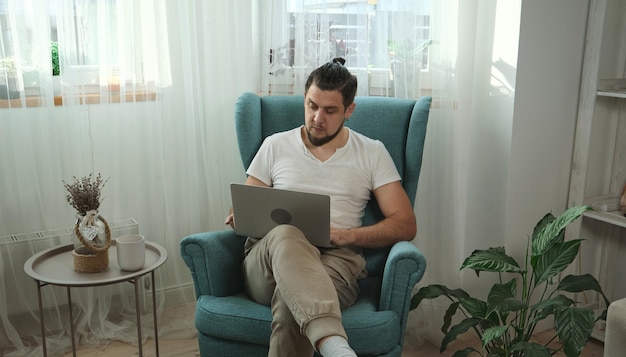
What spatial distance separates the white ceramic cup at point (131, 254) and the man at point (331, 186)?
319 millimetres

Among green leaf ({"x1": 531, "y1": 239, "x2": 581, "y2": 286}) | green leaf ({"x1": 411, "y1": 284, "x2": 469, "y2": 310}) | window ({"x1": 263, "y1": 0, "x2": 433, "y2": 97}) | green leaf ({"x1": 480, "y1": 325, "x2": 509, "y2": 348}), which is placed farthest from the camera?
window ({"x1": 263, "y1": 0, "x2": 433, "y2": 97})

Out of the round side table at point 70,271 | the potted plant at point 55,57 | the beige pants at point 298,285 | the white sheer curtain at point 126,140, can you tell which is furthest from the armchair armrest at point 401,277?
the potted plant at point 55,57

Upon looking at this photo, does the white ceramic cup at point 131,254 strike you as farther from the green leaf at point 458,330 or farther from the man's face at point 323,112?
the green leaf at point 458,330

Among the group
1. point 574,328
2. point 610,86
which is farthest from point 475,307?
point 610,86

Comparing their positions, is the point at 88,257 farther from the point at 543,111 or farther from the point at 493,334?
the point at 543,111

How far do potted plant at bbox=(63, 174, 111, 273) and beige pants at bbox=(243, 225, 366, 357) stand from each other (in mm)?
438

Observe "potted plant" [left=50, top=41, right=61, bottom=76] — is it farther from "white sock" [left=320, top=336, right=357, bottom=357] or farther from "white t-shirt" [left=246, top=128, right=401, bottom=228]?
"white sock" [left=320, top=336, right=357, bottom=357]

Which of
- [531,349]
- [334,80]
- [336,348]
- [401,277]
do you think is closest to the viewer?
[336,348]

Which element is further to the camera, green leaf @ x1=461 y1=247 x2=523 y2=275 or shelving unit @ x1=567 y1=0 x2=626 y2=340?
shelving unit @ x1=567 y1=0 x2=626 y2=340

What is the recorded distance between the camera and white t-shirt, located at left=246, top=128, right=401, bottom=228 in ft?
7.69

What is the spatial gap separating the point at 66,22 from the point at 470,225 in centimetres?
173

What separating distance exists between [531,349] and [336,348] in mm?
769

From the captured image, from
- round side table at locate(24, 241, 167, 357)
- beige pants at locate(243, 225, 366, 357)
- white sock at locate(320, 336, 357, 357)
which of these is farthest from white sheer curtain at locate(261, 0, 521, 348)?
white sock at locate(320, 336, 357, 357)

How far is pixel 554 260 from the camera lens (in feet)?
7.59
